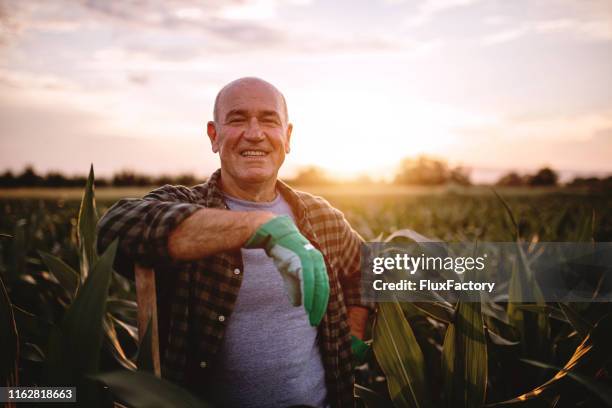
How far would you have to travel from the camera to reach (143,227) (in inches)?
40.5

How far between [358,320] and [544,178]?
21.6m

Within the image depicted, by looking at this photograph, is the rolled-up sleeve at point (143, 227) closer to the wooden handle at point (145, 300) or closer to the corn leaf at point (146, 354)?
the wooden handle at point (145, 300)

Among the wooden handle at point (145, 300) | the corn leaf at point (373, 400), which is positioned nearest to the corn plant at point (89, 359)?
the wooden handle at point (145, 300)

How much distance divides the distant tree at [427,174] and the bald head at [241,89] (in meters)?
21.6

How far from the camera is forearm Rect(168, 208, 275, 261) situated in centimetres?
95

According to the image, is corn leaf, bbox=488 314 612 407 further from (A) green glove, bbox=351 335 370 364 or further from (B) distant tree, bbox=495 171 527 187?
(B) distant tree, bbox=495 171 527 187

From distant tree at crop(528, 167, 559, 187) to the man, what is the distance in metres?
21.0

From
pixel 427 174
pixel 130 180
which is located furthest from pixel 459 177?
pixel 130 180

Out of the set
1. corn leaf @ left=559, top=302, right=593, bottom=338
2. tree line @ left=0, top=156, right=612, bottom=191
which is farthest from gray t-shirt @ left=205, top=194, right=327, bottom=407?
tree line @ left=0, top=156, right=612, bottom=191

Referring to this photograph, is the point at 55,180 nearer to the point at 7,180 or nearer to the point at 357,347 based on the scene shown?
the point at 7,180

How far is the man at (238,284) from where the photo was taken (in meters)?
1.05

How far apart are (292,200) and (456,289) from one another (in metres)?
0.76

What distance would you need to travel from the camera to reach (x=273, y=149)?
1539 mm

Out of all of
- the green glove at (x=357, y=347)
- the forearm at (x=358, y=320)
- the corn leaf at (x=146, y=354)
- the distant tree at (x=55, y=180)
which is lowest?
the green glove at (x=357, y=347)
